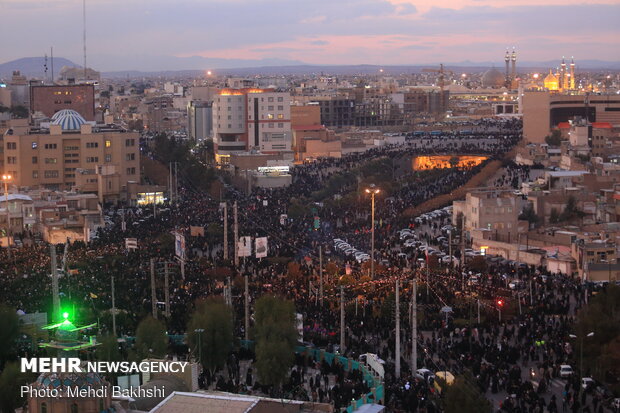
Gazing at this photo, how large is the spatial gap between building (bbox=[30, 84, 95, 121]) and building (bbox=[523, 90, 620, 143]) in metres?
20.7

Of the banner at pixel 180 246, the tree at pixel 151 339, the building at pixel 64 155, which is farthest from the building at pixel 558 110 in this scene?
the tree at pixel 151 339

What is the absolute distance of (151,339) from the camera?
16.6 m

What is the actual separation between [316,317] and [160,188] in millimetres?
19318

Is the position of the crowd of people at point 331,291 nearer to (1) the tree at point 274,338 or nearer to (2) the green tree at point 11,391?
(1) the tree at point 274,338

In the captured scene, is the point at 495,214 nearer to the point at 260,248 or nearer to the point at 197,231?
the point at 197,231

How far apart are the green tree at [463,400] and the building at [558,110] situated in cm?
4397

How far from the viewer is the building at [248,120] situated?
2035 inches

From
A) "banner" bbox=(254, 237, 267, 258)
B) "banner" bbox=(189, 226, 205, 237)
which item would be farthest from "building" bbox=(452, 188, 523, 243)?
"banner" bbox=(254, 237, 267, 258)

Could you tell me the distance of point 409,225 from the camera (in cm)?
3128

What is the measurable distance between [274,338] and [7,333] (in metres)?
3.73

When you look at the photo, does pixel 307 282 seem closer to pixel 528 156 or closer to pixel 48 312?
pixel 48 312

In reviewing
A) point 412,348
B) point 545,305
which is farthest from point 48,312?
point 545,305

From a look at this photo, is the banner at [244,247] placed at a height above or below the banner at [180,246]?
below

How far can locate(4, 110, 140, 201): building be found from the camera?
129ft
